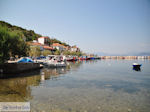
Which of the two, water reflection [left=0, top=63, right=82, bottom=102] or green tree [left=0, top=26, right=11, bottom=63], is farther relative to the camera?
green tree [left=0, top=26, right=11, bottom=63]

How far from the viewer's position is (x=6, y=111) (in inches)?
293

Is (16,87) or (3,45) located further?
(3,45)

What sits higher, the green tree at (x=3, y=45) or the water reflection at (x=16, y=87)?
the green tree at (x=3, y=45)

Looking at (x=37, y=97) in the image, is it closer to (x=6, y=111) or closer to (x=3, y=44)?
(x=6, y=111)

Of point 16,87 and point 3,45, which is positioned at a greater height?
point 3,45

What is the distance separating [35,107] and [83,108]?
341 cm

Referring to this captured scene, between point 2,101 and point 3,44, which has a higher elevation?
point 3,44

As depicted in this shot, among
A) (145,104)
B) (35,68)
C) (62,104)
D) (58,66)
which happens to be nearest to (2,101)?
(62,104)

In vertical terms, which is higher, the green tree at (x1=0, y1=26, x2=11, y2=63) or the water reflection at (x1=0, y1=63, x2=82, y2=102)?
the green tree at (x1=0, y1=26, x2=11, y2=63)

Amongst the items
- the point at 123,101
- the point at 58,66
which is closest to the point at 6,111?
the point at 123,101

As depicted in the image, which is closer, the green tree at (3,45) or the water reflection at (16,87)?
the water reflection at (16,87)

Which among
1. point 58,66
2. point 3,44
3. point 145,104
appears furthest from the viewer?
point 58,66

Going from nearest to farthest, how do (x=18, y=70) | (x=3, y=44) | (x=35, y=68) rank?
(x=3, y=44), (x=18, y=70), (x=35, y=68)

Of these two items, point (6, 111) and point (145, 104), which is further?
point (145, 104)
